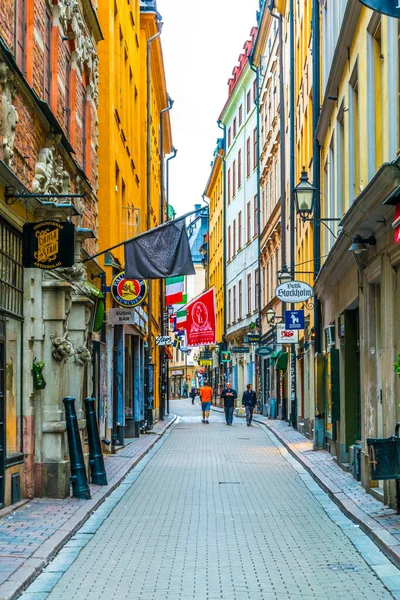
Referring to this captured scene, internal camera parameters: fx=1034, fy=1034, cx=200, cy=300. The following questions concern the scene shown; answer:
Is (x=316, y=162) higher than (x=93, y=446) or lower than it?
higher

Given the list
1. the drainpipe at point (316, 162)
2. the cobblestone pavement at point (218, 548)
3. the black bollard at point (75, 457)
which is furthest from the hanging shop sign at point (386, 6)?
the drainpipe at point (316, 162)

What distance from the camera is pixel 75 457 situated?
14.2 meters

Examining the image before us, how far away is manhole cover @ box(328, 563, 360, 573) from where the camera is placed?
9.23 metres

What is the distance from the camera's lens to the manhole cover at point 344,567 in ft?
30.3

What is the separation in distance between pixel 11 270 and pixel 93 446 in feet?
12.3

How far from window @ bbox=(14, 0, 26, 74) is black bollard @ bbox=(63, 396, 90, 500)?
4578mm

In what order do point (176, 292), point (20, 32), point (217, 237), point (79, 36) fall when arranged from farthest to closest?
point (217, 237) < point (176, 292) < point (79, 36) < point (20, 32)

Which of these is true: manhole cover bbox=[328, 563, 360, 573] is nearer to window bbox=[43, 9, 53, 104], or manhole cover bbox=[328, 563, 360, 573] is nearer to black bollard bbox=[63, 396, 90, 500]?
black bollard bbox=[63, 396, 90, 500]

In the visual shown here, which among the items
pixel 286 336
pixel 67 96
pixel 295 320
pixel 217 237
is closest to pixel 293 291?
pixel 295 320

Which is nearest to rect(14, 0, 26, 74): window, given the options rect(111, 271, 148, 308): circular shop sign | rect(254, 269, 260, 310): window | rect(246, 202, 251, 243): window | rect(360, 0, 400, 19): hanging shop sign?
rect(360, 0, 400, 19): hanging shop sign

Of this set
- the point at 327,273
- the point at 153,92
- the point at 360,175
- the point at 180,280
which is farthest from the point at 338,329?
the point at 180,280

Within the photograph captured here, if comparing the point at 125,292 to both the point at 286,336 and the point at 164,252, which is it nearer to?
the point at 164,252

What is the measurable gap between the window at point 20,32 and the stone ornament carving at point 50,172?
1353 millimetres

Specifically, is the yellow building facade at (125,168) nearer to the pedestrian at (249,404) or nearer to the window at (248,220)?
the pedestrian at (249,404)
